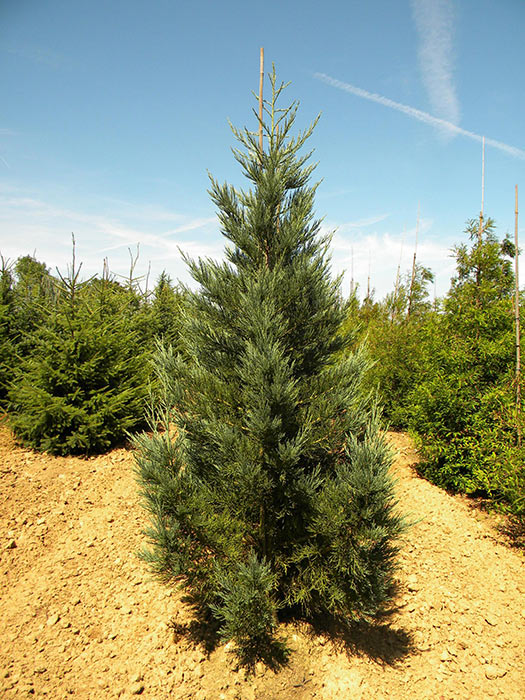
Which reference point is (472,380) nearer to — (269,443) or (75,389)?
(269,443)

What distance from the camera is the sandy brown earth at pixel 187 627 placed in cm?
353

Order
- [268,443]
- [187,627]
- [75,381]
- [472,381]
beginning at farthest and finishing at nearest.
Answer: [75,381], [472,381], [187,627], [268,443]

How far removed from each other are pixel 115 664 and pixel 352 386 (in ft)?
11.5

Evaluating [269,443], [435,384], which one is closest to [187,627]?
[269,443]

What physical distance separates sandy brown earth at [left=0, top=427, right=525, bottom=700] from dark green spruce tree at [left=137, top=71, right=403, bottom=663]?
375mm

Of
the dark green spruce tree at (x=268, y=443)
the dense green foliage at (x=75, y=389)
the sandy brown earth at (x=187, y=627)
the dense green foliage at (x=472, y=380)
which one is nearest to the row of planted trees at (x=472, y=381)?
the dense green foliage at (x=472, y=380)

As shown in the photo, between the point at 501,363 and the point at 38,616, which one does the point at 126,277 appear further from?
the point at 501,363

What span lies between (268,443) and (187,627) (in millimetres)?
2394

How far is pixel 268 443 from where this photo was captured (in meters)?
3.42

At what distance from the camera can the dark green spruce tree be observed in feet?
10.8

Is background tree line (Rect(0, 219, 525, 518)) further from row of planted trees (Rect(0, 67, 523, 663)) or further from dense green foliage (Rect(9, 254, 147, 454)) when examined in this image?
row of planted trees (Rect(0, 67, 523, 663))

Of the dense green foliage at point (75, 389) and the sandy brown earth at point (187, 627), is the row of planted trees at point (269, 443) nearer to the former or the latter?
the sandy brown earth at point (187, 627)

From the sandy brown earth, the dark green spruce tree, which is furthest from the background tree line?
the dark green spruce tree

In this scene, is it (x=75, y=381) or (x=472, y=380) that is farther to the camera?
(x=75, y=381)
